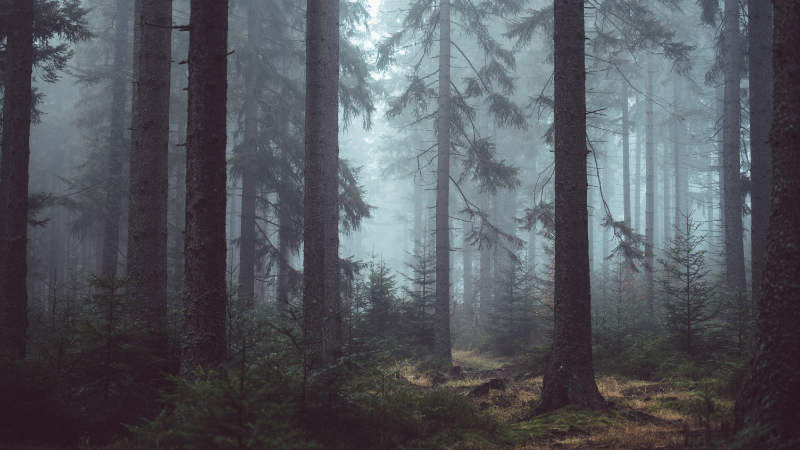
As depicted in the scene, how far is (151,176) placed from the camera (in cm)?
821

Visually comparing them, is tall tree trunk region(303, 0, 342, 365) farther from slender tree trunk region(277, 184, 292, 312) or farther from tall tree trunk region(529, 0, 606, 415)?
slender tree trunk region(277, 184, 292, 312)

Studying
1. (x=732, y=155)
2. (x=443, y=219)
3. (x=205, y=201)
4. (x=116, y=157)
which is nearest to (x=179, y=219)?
(x=116, y=157)

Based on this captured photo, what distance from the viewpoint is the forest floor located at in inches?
205

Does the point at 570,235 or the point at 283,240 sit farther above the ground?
the point at 283,240

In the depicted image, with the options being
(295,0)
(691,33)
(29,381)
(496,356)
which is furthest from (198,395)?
(691,33)

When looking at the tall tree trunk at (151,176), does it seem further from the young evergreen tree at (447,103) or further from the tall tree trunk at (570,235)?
the young evergreen tree at (447,103)

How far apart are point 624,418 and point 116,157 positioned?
1902 cm

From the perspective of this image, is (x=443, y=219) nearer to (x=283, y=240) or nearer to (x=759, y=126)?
(x=283, y=240)

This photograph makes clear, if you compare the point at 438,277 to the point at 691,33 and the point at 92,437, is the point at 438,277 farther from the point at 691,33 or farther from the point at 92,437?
the point at 691,33

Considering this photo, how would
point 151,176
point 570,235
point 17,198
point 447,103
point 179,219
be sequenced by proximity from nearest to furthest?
1. point 570,235
2. point 151,176
3. point 17,198
4. point 447,103
5. point 179,219

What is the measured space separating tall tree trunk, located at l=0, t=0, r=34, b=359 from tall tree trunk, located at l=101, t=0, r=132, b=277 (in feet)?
26.1

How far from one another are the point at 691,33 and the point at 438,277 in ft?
83.4

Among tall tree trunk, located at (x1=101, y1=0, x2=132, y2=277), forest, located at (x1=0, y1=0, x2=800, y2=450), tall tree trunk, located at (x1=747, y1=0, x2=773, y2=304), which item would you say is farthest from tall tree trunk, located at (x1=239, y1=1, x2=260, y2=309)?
tall tree trunk, located at (x1=747, y1=0, x2=773, y2=304)

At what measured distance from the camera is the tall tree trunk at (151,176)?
318 inches
